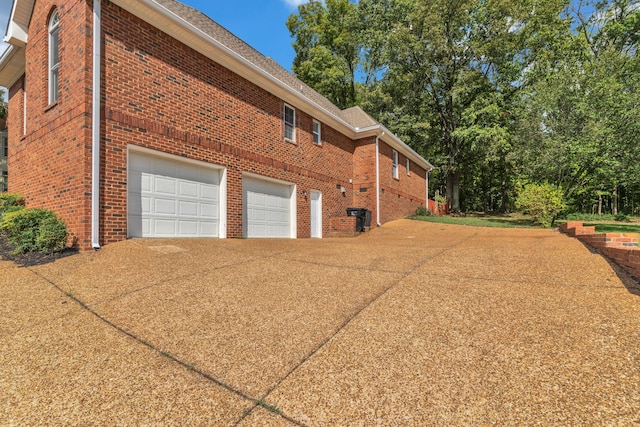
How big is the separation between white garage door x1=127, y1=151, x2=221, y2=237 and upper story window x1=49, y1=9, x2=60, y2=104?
121 inches

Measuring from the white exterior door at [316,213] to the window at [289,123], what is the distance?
2370 mm

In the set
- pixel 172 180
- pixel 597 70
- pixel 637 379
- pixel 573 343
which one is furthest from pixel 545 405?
pixel 597 70

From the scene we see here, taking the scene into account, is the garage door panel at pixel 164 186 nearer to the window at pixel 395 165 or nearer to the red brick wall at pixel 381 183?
the red brick wall at pixel 381 183

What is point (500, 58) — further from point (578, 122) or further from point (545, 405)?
point (545, 405)

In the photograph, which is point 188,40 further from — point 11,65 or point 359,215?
point 359,215

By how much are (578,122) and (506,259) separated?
36.8ft

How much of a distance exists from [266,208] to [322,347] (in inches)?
320

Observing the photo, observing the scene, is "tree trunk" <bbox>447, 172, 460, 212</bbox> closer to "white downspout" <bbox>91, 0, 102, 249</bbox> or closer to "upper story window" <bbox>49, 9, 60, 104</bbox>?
"white downspout" <bbox>91, 0, 102, 249</bbox>

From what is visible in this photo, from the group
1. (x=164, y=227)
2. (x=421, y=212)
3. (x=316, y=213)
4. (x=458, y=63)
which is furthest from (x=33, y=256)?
(x=458, y=63)

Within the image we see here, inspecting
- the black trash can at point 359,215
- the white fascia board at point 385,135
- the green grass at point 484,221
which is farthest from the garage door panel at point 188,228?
the green grass at point 484,221

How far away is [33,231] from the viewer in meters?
6.05

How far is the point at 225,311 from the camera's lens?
3.51 m

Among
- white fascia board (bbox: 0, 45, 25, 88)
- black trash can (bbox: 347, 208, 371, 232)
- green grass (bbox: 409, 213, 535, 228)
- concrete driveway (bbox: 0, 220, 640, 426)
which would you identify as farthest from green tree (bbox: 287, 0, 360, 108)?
concrete driveway (bbox: 0, 220, 640, 426)

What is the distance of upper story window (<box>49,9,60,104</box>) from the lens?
779 centimetres
